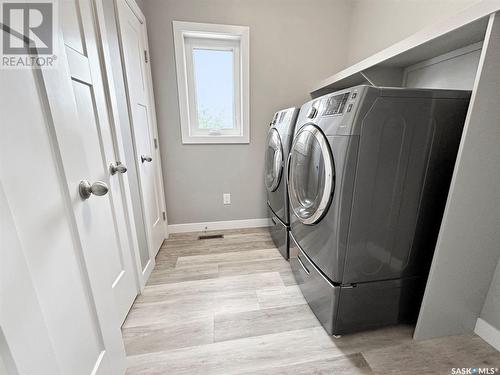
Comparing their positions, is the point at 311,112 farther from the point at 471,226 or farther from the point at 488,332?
the point at 488,332

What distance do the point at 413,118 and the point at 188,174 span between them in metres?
1.84

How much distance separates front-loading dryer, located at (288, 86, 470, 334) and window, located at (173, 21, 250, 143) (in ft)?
3.76

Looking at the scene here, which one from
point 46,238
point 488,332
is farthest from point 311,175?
point 488,332

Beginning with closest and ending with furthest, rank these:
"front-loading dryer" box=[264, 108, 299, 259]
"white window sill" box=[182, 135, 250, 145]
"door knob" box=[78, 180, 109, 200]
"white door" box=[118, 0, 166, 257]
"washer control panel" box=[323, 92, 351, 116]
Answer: "door knob" box=[78, 180, 109, 200]
"washer control panel" box=[323, 92, 351, 116]
"white door" box=[118, 0, 166, 257]
"front-loading dryer" box=[264, 108, 299, 259]
"white window sill" box=[182, 135, 250, 145]

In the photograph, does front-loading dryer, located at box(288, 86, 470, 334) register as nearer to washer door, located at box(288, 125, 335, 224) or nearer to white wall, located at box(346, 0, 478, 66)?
washer door, located at box(288, 125, 335, 224)

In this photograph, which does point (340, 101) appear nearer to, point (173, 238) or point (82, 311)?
point (82, 311)

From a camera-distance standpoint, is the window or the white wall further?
the window

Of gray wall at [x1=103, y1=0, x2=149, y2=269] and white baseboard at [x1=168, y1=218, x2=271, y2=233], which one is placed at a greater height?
gray wall at [x1=103, y1=0, x2=149, y2=269]

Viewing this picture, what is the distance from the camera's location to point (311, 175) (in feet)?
3.60

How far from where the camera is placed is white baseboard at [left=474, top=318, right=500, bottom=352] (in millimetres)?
1007

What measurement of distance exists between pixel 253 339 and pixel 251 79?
2.06m

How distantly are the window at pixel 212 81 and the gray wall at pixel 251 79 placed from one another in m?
0.07

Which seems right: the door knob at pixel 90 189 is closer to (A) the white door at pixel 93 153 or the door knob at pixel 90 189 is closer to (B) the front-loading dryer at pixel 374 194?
(A) the white door at pixel 93 153

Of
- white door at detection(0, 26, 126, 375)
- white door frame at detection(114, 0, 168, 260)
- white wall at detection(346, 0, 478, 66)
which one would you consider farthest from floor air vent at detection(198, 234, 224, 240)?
white wall at detection(346, 0, 478, 66)
